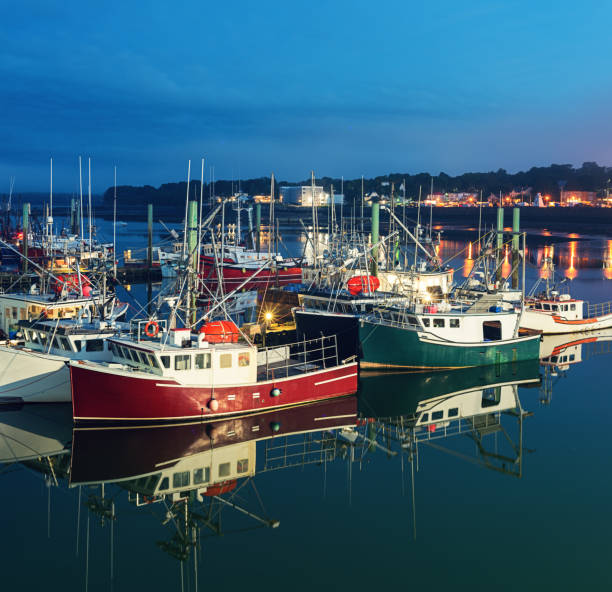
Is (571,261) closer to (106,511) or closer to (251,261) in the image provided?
(251,261)

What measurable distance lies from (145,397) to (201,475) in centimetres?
311

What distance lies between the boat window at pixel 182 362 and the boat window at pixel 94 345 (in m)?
3.73

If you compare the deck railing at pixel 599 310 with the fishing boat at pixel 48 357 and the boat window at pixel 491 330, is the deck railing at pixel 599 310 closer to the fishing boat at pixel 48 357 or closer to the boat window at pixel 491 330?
the boat window at pixel 491 330

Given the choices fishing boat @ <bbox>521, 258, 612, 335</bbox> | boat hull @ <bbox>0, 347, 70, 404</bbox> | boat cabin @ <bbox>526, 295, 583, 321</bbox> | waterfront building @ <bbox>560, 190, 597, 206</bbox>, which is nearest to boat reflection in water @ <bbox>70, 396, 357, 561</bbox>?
boat hull @ <bbox>0, 347, 70, 404</bbox>

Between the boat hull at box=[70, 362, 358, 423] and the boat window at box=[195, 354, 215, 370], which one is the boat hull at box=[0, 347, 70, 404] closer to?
the boat hull at box=[70, 362, 358, 423]

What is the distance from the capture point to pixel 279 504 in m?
15.6

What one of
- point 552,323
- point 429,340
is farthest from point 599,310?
point 429,340

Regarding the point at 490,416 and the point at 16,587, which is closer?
the point at 16,587

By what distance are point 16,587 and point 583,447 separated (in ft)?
47.1

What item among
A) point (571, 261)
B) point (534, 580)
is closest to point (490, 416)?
→ point (534, 580)

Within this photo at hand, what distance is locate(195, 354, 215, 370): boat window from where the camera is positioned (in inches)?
757

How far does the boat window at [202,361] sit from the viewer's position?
19219 mm

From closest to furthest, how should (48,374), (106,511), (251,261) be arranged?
(106,511) → (48,374) → (251,261)

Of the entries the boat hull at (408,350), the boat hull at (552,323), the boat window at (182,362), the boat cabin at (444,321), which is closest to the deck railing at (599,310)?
the boat hull at (552,323)
